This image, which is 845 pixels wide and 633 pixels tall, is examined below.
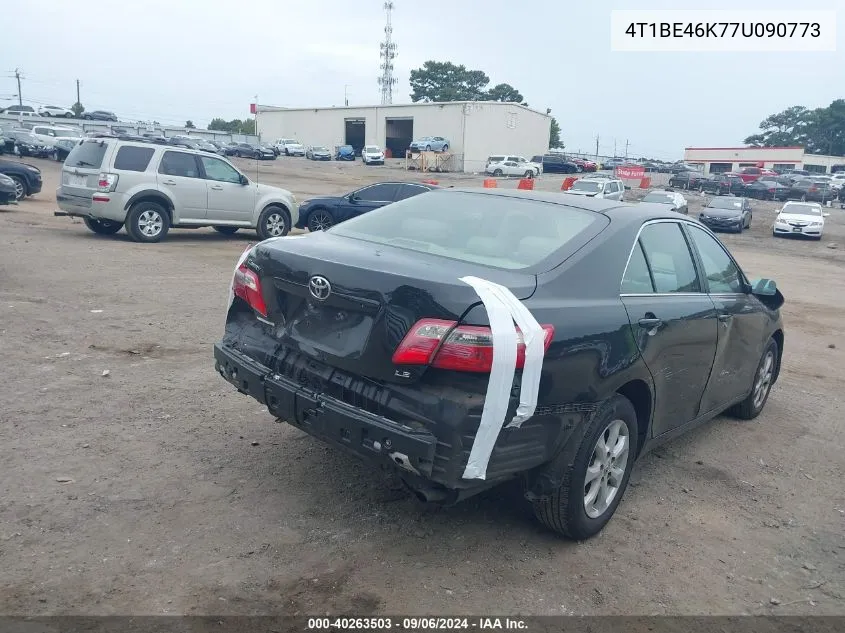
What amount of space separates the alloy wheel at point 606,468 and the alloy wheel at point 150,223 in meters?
11.7

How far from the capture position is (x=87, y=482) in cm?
409

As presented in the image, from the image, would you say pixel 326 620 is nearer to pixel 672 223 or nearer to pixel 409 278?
pixel 409 278

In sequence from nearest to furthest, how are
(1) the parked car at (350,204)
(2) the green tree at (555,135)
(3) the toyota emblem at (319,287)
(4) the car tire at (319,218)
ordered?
1. (3) the toyota emblem at (319,287)
2. (1) the parked car at (350,204)
3. (4) the car tire at (319,218)
4. (2) the green tree at (555,135)

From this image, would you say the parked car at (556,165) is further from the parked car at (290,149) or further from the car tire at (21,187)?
the car tire at (21,187)

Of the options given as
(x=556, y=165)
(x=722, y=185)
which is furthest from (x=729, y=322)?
(x=556, y=165)

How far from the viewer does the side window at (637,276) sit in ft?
13.3

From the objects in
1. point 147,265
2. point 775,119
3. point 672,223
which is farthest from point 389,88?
point 672,223

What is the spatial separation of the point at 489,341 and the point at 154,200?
39.6 feet

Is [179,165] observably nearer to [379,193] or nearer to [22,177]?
[379,193]

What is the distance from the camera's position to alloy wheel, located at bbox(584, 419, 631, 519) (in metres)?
3.79

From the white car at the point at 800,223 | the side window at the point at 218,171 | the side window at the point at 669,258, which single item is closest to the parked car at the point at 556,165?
the white car at the point at 800,223

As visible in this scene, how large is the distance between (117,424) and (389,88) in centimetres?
10732

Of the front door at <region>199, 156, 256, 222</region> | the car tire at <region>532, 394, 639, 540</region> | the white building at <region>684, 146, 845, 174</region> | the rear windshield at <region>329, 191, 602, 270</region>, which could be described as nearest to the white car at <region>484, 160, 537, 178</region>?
the white building at <region>684, 146, 845, 174</region>

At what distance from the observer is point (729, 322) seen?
197 inches
